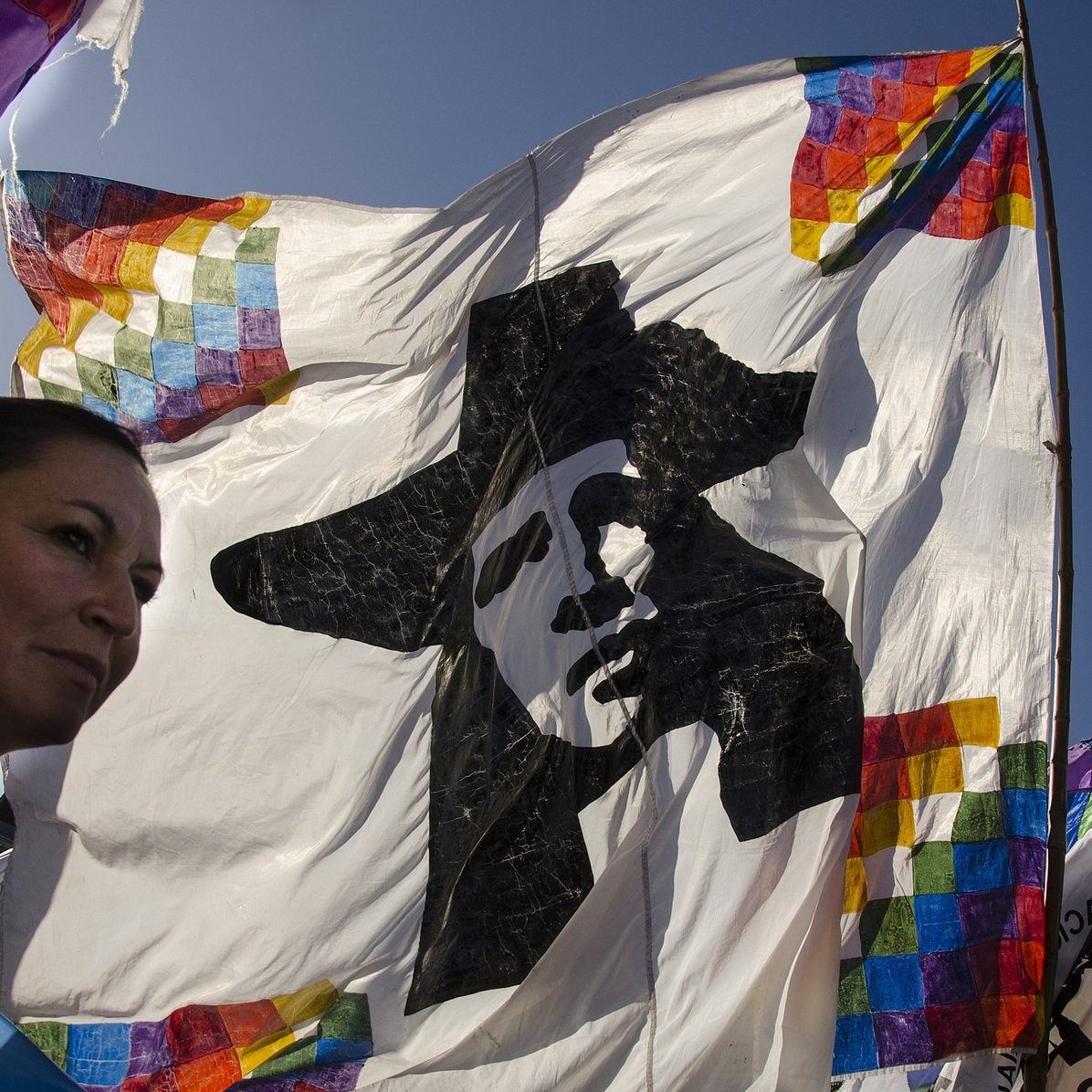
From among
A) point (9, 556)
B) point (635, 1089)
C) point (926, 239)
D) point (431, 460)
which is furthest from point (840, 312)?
point (9, 556)

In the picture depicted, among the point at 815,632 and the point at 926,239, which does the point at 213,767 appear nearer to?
the point at 815,632

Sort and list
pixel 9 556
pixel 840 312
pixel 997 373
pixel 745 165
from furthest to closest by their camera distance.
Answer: pixel 745 165
pixel 840 312
pixel 997 373
pixel 9 556

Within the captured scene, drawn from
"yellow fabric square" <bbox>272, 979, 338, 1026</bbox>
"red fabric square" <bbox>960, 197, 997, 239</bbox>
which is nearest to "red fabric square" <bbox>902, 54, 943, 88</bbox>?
"red fabric square" <bbox>960, 197, 997, 239</bbox>

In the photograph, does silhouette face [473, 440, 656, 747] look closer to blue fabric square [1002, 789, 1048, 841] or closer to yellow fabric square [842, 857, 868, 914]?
yellow fabric square [842, 857, 868, 914]

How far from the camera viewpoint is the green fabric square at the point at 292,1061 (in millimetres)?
2756

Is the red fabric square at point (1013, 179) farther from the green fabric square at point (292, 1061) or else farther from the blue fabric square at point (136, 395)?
the green fabric square at point (292, 1061)

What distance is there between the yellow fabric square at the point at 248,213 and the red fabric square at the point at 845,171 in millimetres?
1750

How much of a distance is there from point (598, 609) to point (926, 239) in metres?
1.38

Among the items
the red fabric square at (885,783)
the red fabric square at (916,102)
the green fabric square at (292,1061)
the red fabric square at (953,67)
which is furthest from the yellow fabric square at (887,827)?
the red fabric square at (953,67)

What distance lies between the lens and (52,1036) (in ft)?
10.2

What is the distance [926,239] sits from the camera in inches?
124

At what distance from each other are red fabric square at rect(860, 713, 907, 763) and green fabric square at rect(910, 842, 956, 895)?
0.22m

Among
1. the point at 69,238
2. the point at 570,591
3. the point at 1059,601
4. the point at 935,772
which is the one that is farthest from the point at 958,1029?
the point at 69,238

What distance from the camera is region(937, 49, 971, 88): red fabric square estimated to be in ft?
10.7
